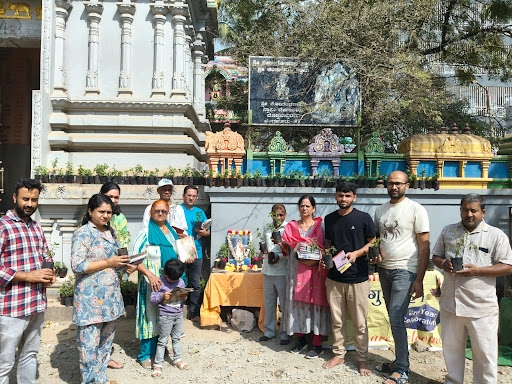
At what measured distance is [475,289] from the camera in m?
3.53

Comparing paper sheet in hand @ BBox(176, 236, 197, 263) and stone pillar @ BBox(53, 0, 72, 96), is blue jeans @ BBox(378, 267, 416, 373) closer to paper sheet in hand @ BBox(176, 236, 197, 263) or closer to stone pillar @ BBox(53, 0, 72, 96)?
paper sheet in hand @ BBox(176, 236, 197, 263)

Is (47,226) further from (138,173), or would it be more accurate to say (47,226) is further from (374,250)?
(374,250)

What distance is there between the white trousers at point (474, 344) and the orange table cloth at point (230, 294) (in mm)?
2309

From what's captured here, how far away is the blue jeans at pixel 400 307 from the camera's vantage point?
3.98 metres

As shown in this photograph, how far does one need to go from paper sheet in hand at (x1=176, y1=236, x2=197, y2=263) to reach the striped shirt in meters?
1.33

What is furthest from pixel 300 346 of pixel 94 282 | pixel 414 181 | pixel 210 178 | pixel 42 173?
pixel 42 173

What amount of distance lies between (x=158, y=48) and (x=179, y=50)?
391 mm

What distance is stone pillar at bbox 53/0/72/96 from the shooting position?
8.02 m

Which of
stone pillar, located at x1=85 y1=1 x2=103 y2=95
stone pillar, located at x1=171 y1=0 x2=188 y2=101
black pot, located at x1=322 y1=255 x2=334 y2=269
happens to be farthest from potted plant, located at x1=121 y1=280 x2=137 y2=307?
stone pillar, located at x1=85 y1=1 x2=103 y2=95

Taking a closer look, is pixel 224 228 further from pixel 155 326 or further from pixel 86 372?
pixel 86 372

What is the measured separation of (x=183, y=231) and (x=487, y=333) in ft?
10.6

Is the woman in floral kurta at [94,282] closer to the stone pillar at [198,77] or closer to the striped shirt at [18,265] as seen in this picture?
the striped shirt at [18,265]

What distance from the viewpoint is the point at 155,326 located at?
13.8 feet

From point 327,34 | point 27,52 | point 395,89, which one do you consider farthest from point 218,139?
point 27,52
